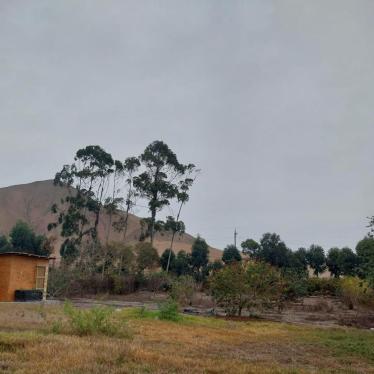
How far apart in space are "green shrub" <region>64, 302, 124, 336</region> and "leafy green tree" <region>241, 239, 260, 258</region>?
44005 millimetres

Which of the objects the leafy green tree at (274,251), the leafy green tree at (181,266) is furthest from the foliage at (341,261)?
the leafy green tree at (181,266)

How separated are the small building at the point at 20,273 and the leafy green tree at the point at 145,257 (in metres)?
15.9

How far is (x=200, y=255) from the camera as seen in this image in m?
52.7

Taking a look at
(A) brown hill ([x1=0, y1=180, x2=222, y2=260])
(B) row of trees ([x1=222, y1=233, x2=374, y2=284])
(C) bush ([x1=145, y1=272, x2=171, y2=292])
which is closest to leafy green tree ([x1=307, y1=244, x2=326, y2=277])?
(B) row of trees ([x1=222, y1=233, x2=374, y2=284])

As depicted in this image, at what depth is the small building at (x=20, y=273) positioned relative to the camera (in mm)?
23438

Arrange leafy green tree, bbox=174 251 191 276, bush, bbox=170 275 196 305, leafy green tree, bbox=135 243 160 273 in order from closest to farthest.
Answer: bush, bbox=170 275 196 305
leafy green tree, bbox=135 243 160 273
leafy green tree, bbox=174 251 191 276

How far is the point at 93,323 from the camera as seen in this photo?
1058cm

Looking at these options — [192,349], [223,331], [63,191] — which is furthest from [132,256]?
[63,191]

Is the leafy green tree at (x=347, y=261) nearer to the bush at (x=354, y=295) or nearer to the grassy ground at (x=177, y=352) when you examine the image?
the bush at (x=354, y=295)

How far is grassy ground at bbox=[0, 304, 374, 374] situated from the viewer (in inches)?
262

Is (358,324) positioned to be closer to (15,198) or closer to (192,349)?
(192,349)

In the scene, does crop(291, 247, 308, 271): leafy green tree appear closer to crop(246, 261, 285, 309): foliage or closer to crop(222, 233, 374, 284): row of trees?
crop(222, 233, 374, 284): row of trees

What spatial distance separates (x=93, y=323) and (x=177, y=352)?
2.62m

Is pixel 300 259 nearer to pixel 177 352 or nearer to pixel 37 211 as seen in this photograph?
pixel 177 352
